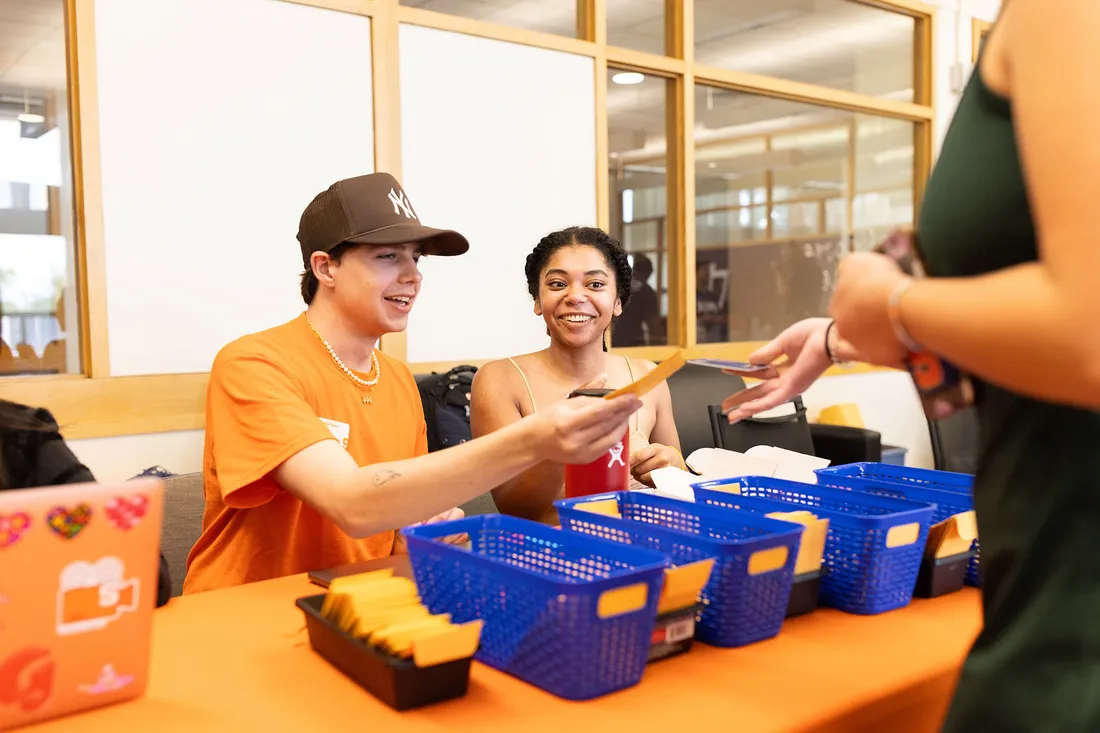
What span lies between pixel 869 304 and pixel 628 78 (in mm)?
3928

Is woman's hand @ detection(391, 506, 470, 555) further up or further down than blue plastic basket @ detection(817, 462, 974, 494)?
further down

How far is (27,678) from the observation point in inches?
34.7

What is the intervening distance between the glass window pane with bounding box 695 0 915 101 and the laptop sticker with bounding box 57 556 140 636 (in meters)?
4.37

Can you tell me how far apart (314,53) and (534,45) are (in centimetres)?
105

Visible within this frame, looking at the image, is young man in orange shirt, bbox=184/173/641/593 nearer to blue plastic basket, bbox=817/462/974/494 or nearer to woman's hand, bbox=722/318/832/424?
woman's hand, bbox=722/318/832/424

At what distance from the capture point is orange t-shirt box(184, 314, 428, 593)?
1549mm

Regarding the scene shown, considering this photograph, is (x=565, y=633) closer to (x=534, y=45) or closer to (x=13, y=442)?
(x=13, y=442)

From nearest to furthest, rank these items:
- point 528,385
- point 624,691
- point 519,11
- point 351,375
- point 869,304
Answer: point 869,304 < point 624,691 < point 351,375 < point 528,385 < point 519,11

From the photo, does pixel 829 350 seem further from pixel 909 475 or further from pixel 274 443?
pixel 274 443

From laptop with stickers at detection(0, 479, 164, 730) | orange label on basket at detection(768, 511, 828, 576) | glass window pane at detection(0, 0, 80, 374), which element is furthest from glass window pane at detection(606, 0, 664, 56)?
laptop with stickers at detection(0, 479, 164, 730)

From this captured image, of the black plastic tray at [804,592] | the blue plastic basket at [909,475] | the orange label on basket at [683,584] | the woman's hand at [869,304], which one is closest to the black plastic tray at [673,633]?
the orange label on basket at [683,584]

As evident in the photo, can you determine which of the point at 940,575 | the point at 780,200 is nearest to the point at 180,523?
the point at 940,575

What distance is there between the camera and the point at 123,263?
9.80 ft

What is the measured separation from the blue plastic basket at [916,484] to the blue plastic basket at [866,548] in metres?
0.10
